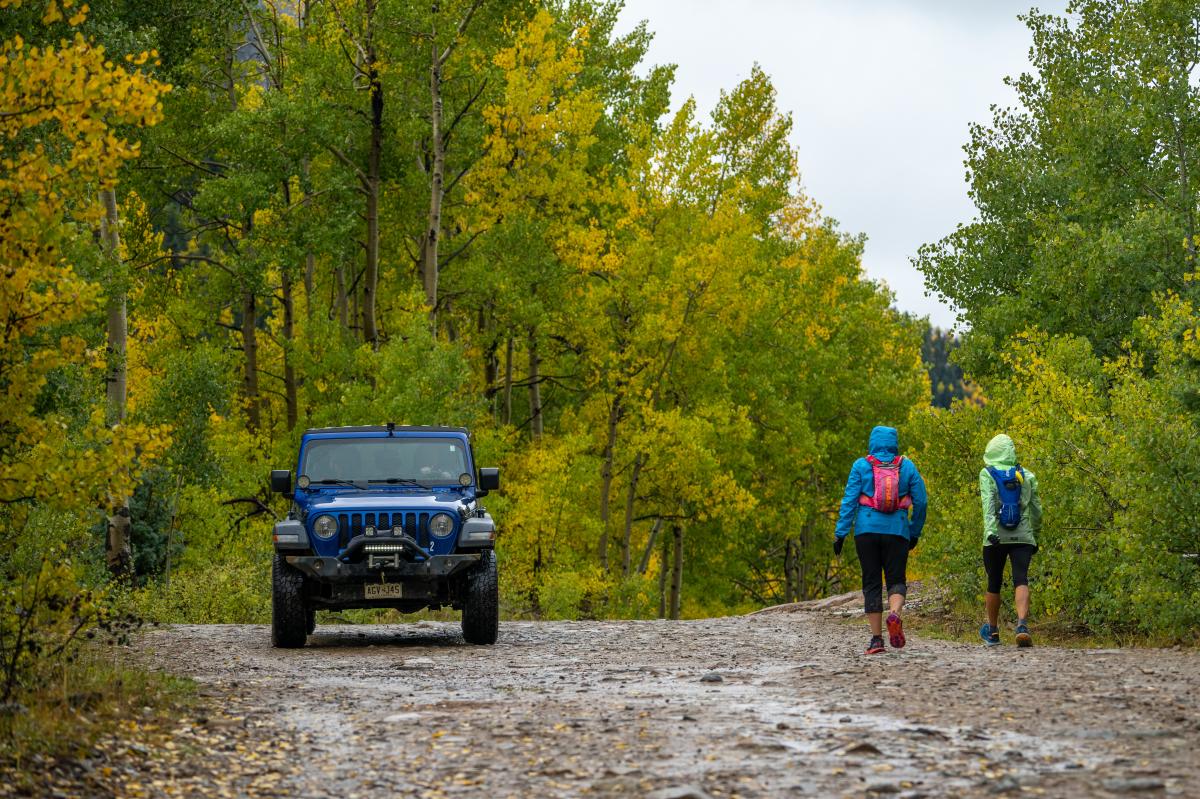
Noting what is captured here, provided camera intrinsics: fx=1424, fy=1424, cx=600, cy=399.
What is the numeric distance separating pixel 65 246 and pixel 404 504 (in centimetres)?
577

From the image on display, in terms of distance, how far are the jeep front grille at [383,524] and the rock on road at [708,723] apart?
4.34 ft

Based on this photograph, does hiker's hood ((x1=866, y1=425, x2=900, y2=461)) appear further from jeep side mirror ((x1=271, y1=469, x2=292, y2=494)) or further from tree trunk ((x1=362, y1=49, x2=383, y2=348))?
tree trunk ((x1=362, y1=49, x2=383, y2=348))

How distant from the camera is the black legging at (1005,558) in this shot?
526 inches

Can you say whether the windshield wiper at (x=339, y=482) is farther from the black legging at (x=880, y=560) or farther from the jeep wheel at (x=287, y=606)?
the black legging at (x=880, y=560)

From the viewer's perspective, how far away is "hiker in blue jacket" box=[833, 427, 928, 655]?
40.8 ft

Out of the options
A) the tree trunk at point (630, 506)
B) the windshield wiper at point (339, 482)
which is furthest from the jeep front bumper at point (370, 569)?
the tree trunk at point (630, 506)

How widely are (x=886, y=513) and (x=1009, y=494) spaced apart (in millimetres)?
1592

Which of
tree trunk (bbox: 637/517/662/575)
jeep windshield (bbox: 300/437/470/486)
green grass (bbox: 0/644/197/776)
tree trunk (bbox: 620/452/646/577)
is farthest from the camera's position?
tree trunk (bbox: 637/517/662/575)

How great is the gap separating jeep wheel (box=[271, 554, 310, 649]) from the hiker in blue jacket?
5.64m

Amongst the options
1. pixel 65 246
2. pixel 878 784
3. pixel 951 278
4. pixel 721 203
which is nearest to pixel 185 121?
pixel 721 203

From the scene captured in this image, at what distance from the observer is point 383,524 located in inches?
571

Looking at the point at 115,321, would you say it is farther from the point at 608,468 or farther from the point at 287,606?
the point at 608,468

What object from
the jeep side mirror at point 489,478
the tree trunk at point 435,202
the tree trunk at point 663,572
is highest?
the tree trunk at point 435,202

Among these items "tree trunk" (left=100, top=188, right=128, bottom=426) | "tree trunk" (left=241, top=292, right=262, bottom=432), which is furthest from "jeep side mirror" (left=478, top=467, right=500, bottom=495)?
"tree trunk" (left=241, top=292, right=262, bottom=432)
